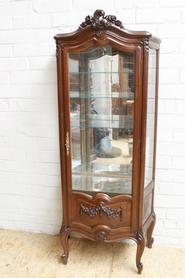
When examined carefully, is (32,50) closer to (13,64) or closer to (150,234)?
(13,64)

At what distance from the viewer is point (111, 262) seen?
75.3 inches

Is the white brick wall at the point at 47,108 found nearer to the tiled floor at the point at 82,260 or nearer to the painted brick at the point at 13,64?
the painted brick at the point at 13,64

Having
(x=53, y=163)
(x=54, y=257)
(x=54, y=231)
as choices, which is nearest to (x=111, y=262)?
(x=54, y=257)

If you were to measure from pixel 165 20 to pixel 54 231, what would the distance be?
174 cm

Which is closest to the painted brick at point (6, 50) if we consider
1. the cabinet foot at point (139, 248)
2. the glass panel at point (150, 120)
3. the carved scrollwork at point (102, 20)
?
the carved scrollwork at point (102, 20)

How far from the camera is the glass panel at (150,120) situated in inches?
64.5

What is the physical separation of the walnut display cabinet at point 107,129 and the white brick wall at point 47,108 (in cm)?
14

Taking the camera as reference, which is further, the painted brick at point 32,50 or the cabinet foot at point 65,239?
the painted brick at point 32,50

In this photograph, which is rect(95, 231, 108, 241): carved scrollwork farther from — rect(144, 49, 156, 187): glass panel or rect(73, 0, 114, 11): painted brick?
rect(73, 0, 114, 11): painted brick

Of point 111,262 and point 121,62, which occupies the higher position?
point 121,62

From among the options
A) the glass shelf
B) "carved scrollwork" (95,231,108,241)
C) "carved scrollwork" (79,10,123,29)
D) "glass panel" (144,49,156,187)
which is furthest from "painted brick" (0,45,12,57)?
"carved scrollwork" (95,231,108,241)

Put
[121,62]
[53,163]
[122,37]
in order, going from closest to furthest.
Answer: [122,37] < [121,62] < [53,163]

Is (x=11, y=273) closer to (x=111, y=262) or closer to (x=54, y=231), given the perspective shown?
(x=54, y=231)

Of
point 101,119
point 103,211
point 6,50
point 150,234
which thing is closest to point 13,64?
point 6,50
